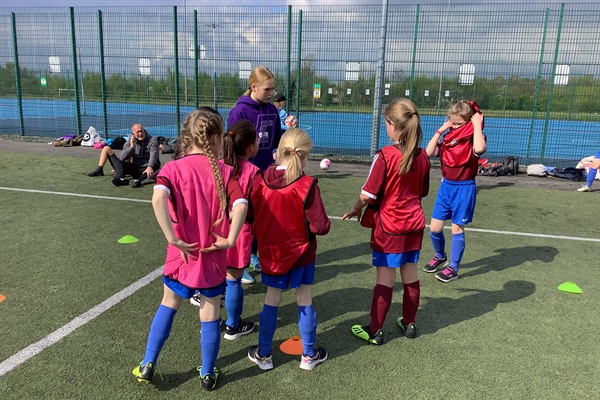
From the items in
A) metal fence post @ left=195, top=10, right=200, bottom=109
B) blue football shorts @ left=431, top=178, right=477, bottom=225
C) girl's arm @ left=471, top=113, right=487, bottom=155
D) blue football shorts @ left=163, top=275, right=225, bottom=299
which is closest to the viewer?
blue football shorts @ left=163, top=275, right=225, bottom=299

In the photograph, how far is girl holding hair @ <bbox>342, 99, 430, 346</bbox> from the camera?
309 cm

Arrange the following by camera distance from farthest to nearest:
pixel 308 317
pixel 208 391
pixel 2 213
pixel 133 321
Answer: pixel 2 213 < pixel 133 321 < pixel 308 317 < pixel 208 391

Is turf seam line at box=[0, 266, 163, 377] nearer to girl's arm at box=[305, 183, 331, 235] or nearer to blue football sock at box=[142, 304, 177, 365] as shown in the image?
blue football sock at box=[142, 304, 177, 365]

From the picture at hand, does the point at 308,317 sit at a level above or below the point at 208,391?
above

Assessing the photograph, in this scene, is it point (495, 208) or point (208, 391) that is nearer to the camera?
point (208, 391)

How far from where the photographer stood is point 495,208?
7617 millimetres

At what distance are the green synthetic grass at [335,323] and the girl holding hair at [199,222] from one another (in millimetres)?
424

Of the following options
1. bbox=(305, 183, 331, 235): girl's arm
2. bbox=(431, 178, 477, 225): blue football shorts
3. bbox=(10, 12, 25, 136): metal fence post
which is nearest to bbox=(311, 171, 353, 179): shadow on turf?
bbox=(431, 178, 477, 225): blue football shorts

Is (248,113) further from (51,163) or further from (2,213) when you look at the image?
(51,163)

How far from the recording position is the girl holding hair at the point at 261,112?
403 cm

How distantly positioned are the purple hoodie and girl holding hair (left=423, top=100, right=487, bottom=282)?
151 centimetres

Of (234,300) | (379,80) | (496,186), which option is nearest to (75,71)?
(379,80)

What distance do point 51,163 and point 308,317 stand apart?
9876 millimetres

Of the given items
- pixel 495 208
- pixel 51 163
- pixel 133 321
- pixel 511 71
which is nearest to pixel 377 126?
pixel 511 71
